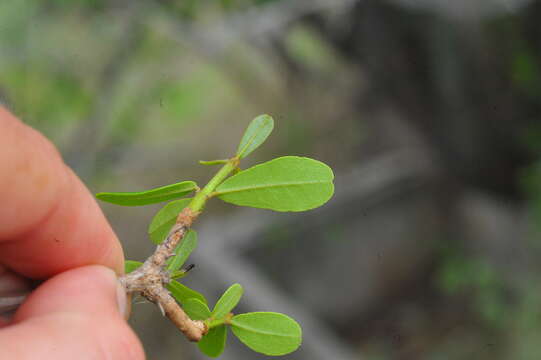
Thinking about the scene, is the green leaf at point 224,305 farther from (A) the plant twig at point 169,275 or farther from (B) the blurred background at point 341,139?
(B) the blurred background at point 341,139

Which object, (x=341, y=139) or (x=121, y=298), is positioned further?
(x=341, y=139)

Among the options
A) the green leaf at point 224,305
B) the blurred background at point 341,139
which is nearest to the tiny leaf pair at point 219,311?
the green leaf at point 224,305

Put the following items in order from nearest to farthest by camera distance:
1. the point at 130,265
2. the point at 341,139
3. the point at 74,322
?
the point at 74,322, the point at 130,265, the point at 341,139

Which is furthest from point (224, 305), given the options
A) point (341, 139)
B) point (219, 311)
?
point (341, 139)

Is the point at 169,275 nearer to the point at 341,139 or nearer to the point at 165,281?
the point at 165,281

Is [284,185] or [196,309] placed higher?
[284,185]

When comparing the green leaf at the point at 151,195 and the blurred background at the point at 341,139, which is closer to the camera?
the green leaf at the point at 151,195

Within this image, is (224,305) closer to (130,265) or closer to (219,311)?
(219,311)

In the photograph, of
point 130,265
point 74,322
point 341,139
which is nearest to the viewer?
point 74,322
